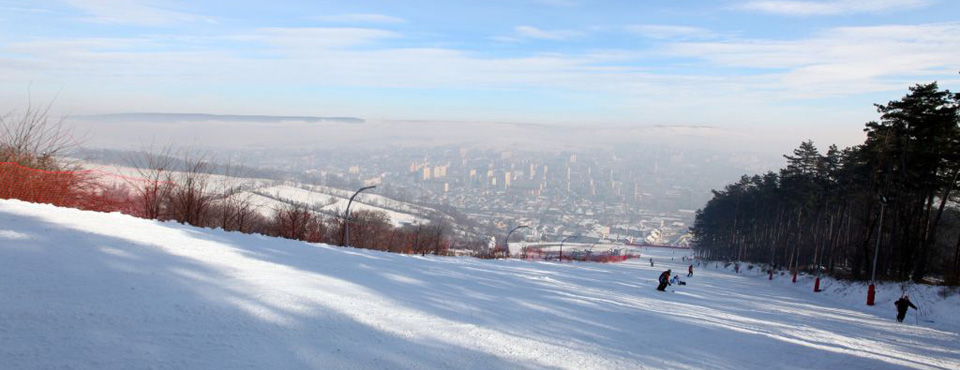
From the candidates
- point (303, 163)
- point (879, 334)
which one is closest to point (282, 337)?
point (879, 334)

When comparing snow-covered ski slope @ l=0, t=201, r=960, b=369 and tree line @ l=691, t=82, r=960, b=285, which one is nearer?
snow-covered ski slope @ l=0, t=201, r=960, b=369

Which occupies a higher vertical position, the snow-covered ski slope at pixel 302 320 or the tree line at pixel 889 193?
the tree line at pixel 889 193

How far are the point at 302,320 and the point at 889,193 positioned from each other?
40.5 meters

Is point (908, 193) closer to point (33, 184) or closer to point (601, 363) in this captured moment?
point (601, 363)

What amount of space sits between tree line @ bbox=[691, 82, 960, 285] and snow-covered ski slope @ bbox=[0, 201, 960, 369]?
1930 centimetres

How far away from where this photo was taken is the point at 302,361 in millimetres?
5770

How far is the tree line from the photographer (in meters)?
29.8

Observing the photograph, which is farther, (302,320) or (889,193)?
(889,193)

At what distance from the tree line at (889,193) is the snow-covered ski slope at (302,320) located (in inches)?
760

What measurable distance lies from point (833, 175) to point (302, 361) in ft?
192

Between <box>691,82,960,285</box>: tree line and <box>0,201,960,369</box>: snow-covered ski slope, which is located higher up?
<box>691,82,960,285</box>: tree line

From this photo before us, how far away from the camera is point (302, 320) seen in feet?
23.6

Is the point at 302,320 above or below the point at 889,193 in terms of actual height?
below

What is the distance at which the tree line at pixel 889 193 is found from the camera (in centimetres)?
2978
